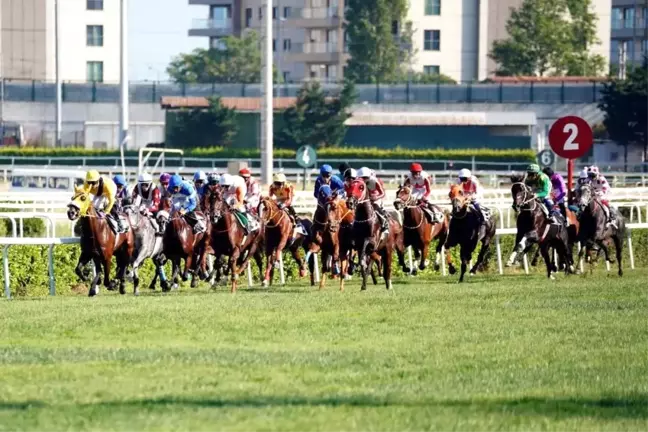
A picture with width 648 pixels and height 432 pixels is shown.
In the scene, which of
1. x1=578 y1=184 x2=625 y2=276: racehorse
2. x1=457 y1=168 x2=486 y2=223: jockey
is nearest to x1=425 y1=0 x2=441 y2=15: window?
x1=578 y1=184 x2=625 y2=276: racehorse

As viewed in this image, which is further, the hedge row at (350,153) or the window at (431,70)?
the window at (431,70)

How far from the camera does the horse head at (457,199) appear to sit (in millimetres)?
24859

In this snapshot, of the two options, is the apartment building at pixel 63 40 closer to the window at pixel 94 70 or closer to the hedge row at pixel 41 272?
the window at pixel 94 70

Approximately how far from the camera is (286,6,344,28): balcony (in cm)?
9994

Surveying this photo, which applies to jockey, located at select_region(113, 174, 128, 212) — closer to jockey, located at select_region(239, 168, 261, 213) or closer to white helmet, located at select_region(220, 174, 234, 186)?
white helmet, located at select_region(220, 174, 234, 186)

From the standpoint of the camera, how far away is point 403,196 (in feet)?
81.0

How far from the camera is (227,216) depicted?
23031mm

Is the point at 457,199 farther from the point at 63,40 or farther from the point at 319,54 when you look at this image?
the point at 319,54

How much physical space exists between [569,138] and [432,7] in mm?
73616

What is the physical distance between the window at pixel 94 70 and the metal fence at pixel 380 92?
1545cm

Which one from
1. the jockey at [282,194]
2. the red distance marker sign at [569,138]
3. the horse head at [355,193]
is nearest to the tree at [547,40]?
the jockey at [282,194]

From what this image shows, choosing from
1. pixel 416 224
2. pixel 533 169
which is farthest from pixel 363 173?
pixel 533 169

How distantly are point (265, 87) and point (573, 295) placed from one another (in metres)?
15.7

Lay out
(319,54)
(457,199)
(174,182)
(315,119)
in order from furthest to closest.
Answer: (319,54) → (315,119) → (457,199) → (174,182)
